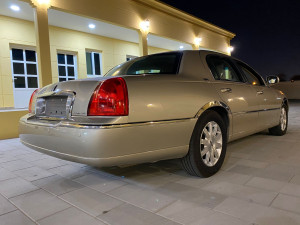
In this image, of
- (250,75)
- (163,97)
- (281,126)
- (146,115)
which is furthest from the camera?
(281,126)

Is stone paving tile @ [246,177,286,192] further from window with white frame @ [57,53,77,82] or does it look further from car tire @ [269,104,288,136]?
window with white frame @ [57,53,77,82]

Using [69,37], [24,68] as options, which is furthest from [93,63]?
[24,68]

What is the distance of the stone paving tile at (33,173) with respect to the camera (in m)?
2.75

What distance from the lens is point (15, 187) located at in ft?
8.08

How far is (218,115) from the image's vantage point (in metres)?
2.66

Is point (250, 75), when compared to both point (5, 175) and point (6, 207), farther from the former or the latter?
point (5, 175)

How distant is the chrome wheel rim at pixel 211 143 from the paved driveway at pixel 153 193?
7.5 inches

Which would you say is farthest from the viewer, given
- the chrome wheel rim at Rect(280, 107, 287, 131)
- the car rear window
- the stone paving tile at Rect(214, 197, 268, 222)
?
the chrome wheel rim at Rect(280, 107, 287, 131)

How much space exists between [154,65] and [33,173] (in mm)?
1942

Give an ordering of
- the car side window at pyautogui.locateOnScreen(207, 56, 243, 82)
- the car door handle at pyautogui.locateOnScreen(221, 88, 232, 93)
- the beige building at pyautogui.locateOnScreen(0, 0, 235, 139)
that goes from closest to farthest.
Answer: the car door handle at pyautogui.locateOnScreen(221, 88, 232, 93) < the car side window at pyautogui.locateOnScreen(207, 56, 243, 82) < the beige building at pyautogui.locateOnScreen(0, 0, 235, 139)

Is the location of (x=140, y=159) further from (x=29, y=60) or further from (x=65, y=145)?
(x=29, y=60)

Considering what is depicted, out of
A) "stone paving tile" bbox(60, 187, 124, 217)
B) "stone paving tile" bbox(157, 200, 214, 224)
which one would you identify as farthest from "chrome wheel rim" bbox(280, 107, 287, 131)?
"stone paving tile" bbox(60, 187, 124, 217)

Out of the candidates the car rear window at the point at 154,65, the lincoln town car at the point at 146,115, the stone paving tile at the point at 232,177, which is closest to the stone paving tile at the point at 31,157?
the lincoln town car at the point at 146,115

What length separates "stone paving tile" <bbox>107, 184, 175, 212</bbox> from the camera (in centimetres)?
193
